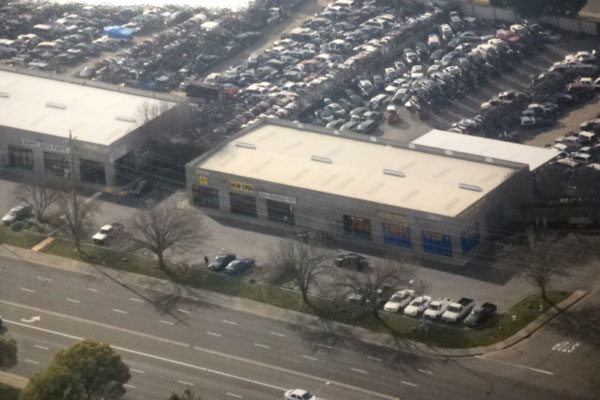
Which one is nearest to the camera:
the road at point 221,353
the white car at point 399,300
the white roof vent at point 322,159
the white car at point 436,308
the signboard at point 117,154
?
the road at point 221,353

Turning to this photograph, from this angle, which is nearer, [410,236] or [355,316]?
[355,316]

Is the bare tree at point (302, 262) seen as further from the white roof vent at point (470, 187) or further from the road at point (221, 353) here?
the white roof vent at point (470, 187)

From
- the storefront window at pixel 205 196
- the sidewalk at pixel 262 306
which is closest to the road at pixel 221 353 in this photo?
the sidewalk at pixel 262 306

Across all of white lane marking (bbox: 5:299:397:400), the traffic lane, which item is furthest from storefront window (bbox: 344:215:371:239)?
the traffic lane

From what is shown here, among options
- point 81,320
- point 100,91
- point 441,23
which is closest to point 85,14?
point 100,91

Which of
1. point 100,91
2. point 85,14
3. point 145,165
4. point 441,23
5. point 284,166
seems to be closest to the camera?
point 284,166

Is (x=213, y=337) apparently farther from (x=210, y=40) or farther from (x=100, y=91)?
(x=210, y=40)

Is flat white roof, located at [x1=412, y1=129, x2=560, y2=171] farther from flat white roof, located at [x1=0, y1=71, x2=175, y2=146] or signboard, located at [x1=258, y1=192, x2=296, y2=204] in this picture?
flat white roof, located at [x1=0, y1=71, x2=175, y2=146]

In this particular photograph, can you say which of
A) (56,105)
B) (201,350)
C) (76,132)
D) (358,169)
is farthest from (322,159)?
(56,105)
